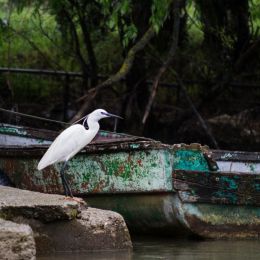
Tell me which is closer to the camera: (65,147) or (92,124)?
(65,147)

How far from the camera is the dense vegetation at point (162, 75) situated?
18422 millimetres

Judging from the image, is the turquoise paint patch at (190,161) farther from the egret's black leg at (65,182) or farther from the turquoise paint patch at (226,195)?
the egret's black leg at (65,182)

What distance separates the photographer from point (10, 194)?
35.9 feet

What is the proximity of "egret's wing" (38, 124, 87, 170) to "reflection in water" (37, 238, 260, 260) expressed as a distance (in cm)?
138

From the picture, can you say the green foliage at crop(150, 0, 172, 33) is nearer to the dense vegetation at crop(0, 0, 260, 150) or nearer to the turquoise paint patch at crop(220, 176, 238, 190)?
the dense vegetation at crop(0, 0, 260, 150)

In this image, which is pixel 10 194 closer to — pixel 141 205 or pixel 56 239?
pixel 56 239

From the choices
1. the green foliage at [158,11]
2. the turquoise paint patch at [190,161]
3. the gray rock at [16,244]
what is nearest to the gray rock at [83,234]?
the gray rock at [16,244]

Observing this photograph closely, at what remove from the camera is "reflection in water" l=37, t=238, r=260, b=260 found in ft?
34.7

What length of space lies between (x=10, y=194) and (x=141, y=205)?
2.12 metres

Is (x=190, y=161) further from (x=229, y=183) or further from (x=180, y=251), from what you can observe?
(x=180, y=251)

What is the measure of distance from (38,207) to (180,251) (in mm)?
1997

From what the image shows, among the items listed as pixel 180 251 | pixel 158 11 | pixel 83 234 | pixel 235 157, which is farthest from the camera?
pixel 158 11

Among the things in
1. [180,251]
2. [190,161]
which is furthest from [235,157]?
[180,251]

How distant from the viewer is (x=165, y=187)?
1209 cm
